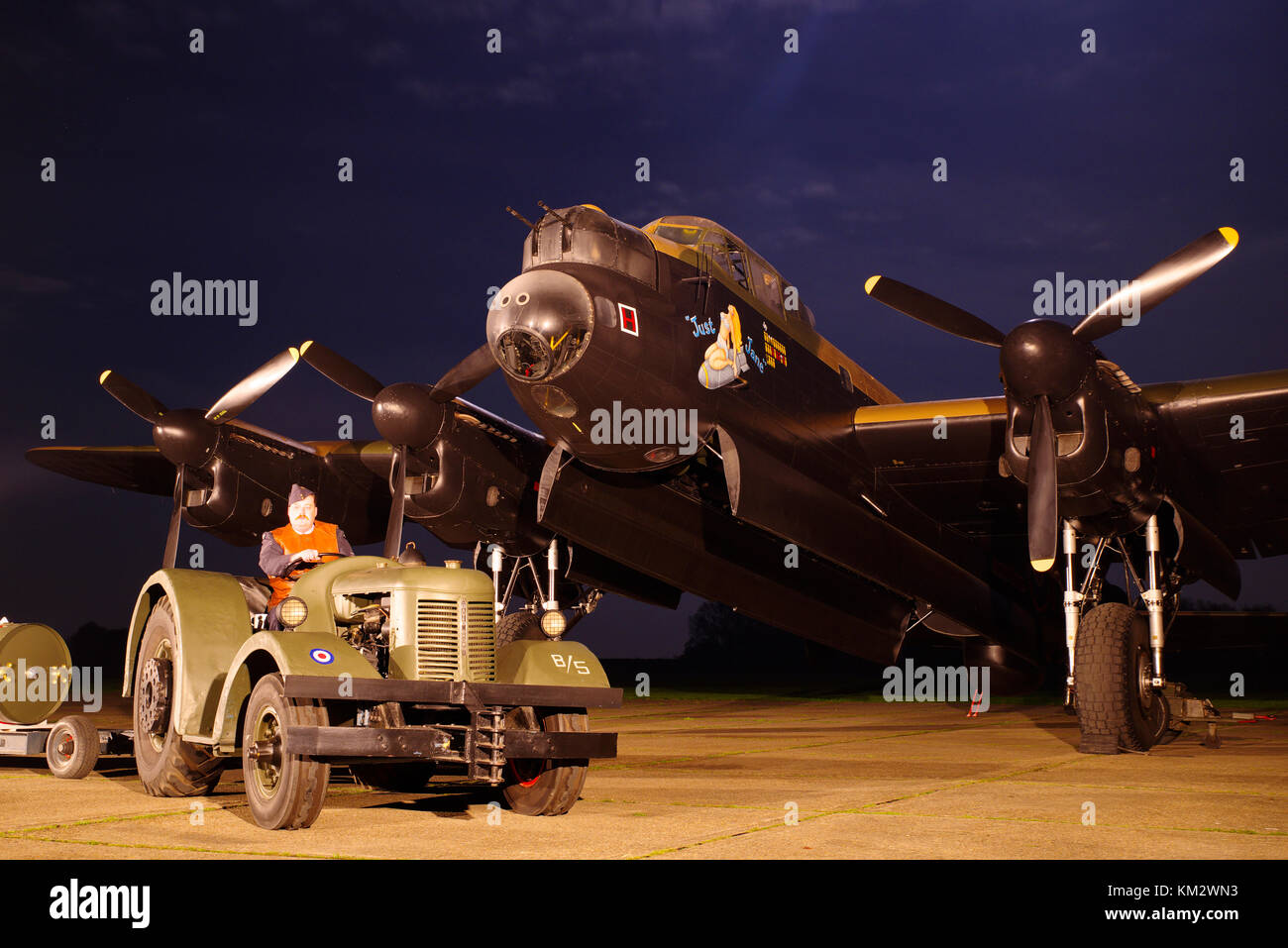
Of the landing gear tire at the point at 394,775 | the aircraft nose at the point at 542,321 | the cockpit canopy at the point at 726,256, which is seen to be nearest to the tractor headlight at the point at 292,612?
the landing gear tire at the point at 394,775

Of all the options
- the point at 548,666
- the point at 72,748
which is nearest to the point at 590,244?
the point at 548,666

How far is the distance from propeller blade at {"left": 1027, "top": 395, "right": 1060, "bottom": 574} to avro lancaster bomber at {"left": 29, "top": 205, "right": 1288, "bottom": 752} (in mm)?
25

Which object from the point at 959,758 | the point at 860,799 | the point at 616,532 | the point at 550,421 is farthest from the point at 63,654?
the point at 959,758

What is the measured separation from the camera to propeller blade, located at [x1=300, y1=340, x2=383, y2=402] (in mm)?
17797

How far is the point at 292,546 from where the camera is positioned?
8.75 metres

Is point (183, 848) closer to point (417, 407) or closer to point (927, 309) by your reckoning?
point (417, 407)

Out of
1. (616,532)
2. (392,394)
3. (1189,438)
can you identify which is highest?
(392,394)

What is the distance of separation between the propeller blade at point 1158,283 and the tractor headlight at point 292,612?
9866 mm

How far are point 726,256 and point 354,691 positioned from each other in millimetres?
9682

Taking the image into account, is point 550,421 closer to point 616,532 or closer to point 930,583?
point 616,532

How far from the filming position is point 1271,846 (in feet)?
20.6

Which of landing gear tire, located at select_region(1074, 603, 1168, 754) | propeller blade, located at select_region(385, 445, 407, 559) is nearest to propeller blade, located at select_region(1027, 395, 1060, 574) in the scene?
landing gear tire, located at select_region(1074, 603, 1168, 754)

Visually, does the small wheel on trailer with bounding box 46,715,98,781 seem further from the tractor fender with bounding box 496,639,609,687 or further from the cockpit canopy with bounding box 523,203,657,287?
the cockpit canopy with bounding box 523,203,657,287

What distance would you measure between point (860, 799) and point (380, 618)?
393cm
